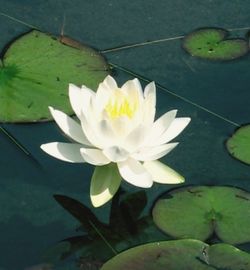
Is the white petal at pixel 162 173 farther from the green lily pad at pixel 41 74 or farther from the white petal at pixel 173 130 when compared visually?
the green lily pad at pixel 41 74

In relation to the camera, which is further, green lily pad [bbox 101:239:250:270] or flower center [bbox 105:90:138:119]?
flower center [bbox 105:90:138:119]

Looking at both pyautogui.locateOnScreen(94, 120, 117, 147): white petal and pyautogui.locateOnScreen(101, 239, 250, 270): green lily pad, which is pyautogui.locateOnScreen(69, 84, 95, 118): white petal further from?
pyautogui.locateOnScreen(101, 239, 250, 270): green lily pad

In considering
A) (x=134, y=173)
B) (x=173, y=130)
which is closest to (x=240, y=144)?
(x=173, y=130)

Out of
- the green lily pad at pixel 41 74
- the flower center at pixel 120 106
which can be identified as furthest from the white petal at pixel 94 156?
the green lily pad at pixel 41 74

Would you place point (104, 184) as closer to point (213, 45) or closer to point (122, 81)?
point (122, 81)

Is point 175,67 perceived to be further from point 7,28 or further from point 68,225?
point 68,225

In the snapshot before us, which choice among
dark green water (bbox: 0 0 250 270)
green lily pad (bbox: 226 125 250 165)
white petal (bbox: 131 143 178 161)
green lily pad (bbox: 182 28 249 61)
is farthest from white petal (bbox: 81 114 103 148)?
green lily pad (bbox: 182 28 249 61)

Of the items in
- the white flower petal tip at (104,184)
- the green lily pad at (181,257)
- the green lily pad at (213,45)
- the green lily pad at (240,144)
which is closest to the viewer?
the green lily pad at (181,257)

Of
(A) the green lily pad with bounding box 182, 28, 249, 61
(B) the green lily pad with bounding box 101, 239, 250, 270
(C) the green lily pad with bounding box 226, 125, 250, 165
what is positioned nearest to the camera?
(B) the green lily pad with bounding box 101, 239, 250, 270
